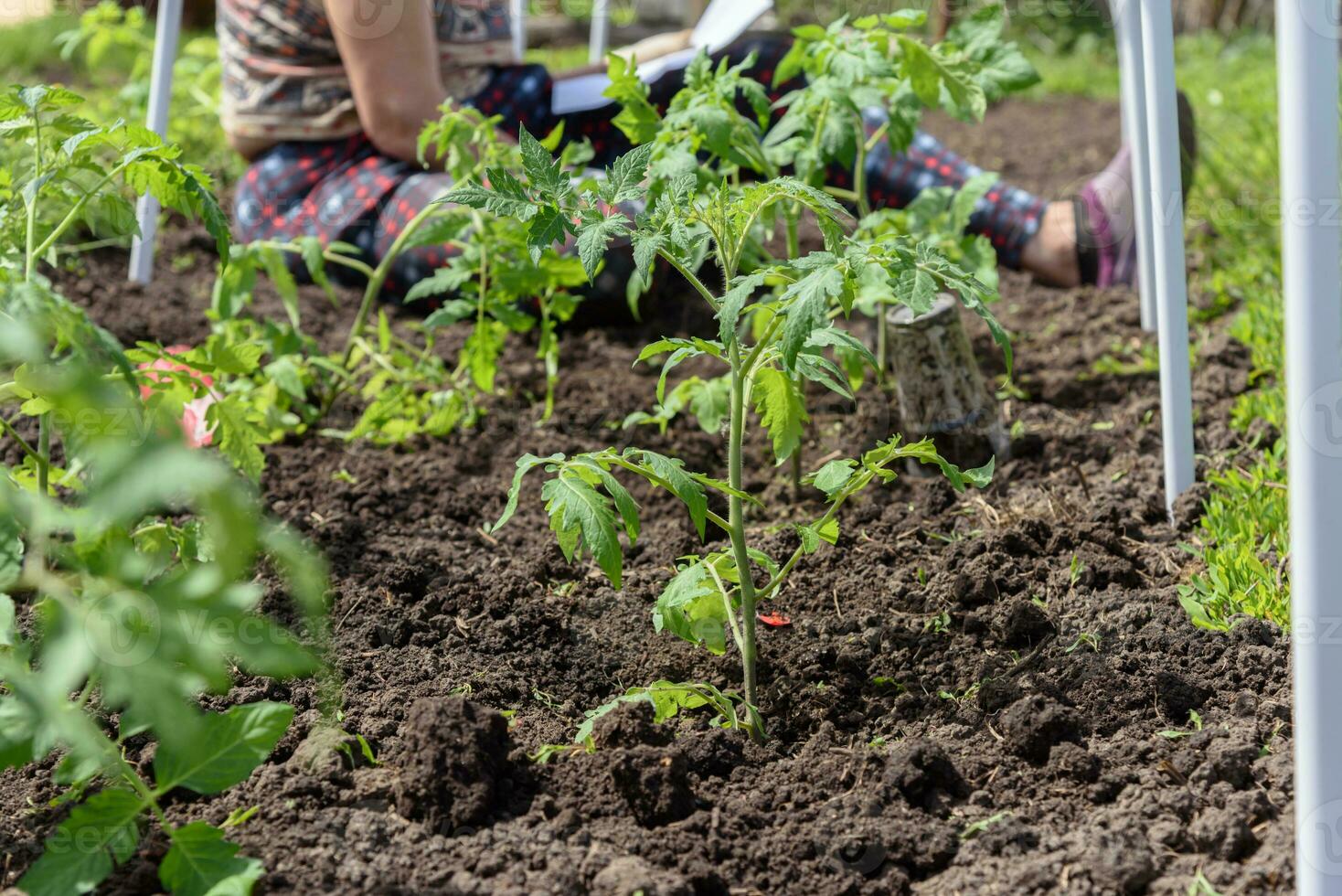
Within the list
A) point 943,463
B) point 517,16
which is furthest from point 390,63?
point 943,463

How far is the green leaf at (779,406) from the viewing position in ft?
5.77

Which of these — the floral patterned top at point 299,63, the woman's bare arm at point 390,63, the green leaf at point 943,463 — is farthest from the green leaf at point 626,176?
the floral patterned top at point 299,63

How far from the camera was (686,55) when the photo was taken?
3.39 metres

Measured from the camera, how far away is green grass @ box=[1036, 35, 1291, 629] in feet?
6.59

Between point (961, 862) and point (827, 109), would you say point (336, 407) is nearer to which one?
point (827, 109)

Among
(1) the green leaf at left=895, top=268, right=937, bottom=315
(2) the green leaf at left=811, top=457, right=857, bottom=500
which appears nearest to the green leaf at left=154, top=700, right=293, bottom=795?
(2) the green leaf at left=811, top=457, right=857, bottom=500

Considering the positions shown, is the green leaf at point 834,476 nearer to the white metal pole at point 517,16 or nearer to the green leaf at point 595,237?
the green leaf at point 595,237

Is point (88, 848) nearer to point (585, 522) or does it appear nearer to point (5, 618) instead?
point (5, 618)

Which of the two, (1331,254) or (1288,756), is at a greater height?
(1331,254)

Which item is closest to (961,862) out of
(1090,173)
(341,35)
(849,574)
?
(849,574)

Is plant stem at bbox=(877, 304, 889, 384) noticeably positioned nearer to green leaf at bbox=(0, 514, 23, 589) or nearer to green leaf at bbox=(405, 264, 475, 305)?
green leaf at bbox=(405, 264, 475, 305)

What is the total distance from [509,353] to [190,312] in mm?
814

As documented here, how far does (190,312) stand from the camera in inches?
126

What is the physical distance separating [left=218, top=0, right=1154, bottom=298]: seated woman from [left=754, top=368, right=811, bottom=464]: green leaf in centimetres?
145
